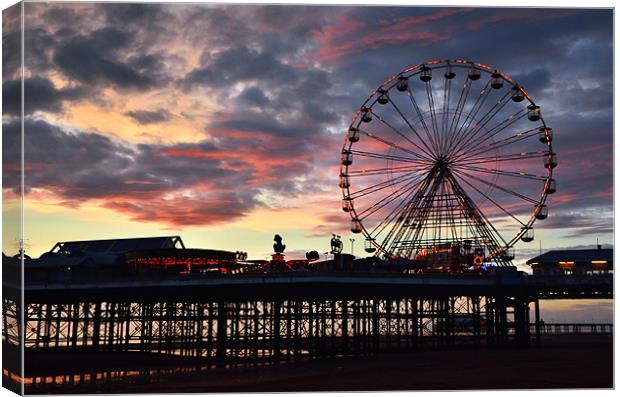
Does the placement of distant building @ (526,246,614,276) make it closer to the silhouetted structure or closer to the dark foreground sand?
the silhouetted structure

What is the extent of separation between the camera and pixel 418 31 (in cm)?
4319

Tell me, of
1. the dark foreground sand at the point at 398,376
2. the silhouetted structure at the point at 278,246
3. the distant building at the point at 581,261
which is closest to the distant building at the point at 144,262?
the silhouetted structure at the point at 278,246

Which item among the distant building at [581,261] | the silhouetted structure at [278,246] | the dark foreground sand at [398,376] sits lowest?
the dark foreground sand at [398,376]

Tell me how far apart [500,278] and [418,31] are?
25.0 metres

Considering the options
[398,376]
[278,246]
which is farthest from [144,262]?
[398,376]

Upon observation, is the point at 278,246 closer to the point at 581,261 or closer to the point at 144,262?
the point at 144,262

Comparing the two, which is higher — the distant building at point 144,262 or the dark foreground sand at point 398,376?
the distant building at point 144,262

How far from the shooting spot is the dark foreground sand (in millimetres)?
34344

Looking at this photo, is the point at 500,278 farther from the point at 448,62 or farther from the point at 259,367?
the point at 259,367

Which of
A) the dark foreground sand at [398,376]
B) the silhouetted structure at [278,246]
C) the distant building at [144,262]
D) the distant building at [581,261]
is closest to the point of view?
the dark foreground sand at [398,376]

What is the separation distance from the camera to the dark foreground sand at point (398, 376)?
3434 cm

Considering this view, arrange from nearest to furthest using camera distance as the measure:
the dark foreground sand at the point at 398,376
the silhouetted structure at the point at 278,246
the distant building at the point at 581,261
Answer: the dark foreground sand at the point at 398,376
the silhouetted structure at the point at 278,246
the distant building at the point at 581,261

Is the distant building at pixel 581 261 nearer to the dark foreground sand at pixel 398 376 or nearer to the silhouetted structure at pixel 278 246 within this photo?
the silhouetted structure at pixel 278 246

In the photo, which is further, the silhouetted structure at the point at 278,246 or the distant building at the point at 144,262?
the distant building at the point at 144,262
